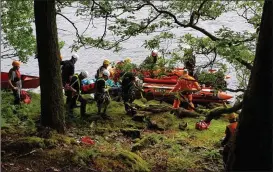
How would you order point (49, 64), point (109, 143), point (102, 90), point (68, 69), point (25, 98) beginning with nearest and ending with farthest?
point (49, 64) < point (109, 143) < point (102, 90) < point (68, 69) < point (25, 98)

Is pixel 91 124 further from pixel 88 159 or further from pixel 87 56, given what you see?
pixel 87 56

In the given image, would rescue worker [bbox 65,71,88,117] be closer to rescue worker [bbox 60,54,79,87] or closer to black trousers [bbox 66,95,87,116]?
black trousers [bbox 66,95,87,116]

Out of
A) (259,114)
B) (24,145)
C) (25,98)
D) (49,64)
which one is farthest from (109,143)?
(259,114)

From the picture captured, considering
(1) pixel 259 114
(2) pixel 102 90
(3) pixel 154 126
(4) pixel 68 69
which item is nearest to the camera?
(1) pixel 259 114

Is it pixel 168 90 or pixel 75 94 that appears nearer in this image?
pixel 75 94

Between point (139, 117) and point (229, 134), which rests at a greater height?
point (229, 134)

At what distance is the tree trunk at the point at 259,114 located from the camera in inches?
208

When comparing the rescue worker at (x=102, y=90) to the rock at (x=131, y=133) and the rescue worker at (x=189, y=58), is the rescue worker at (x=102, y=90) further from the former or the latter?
the rescue worker at (x=189, y=58)

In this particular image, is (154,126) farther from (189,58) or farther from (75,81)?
(189,58)

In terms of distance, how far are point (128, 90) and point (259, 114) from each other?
7327 millimetres

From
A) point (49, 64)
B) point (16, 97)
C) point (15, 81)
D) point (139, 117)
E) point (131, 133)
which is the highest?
point (49, 64)

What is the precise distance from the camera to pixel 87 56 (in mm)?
26469

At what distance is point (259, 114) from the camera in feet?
18.0

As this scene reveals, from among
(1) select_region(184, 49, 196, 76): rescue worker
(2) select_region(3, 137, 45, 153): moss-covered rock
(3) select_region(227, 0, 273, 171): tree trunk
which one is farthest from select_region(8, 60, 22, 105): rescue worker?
(3) select_region(227, 0, 273, 171): tree trunk
